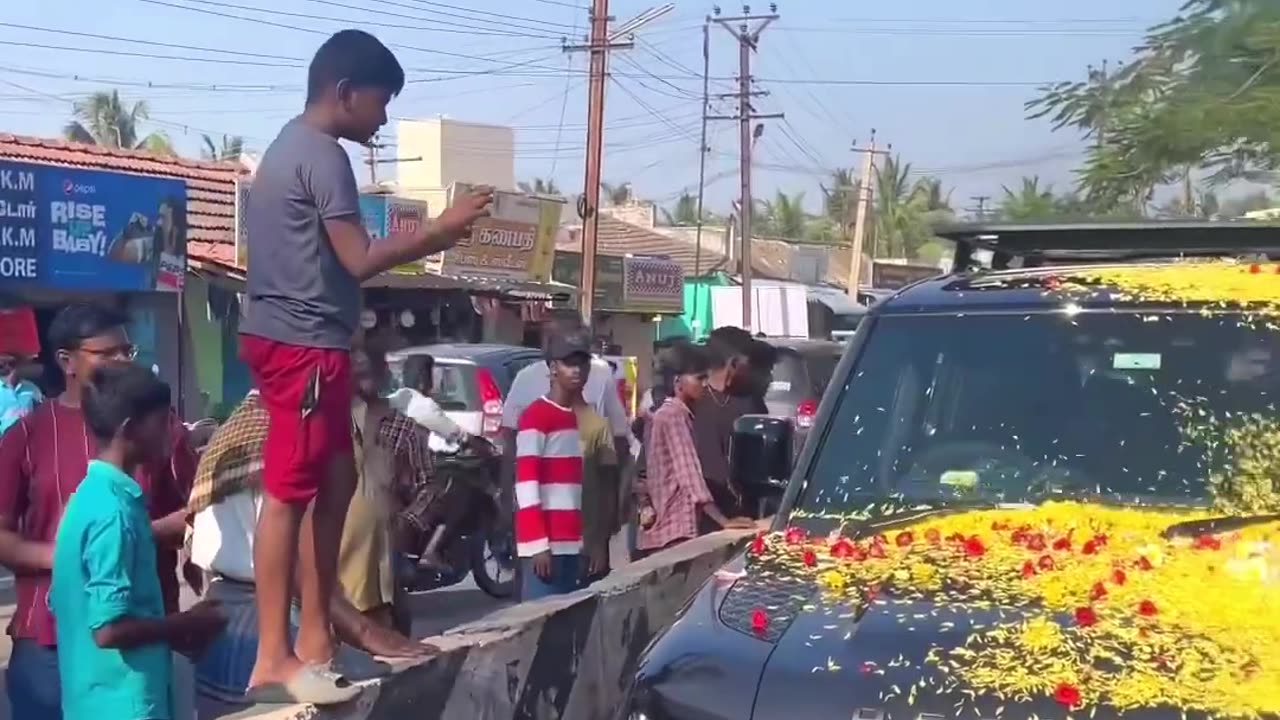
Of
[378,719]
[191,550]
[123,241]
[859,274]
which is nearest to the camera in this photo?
[378,719]

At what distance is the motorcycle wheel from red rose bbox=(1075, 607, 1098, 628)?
8.41 m

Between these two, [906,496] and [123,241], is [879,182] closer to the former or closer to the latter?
[123,241]

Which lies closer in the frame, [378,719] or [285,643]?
[378,719]

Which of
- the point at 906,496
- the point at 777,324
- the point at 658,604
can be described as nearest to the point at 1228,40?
the point at 658,604

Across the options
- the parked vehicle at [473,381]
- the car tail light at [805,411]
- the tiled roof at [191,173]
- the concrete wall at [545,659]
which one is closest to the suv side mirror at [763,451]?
the concrete wall at [545,659]

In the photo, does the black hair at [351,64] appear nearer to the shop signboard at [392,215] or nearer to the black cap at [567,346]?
the black cap at [567,346]

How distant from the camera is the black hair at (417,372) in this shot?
1278 centimetres

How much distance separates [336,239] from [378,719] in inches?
45.4

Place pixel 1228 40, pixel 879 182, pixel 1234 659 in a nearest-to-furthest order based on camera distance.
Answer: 1. pixel 1234 659
2. pixel 1228 40
3. pixel 879 182

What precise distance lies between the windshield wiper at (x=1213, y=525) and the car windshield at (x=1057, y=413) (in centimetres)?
13

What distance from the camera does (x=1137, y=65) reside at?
11422 mm

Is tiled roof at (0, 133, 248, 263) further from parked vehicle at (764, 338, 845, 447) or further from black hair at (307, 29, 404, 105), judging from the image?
black hair at (307, 29, 404, 105)

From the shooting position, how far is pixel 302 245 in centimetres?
413

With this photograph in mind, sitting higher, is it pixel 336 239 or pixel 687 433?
pixel 336 239
